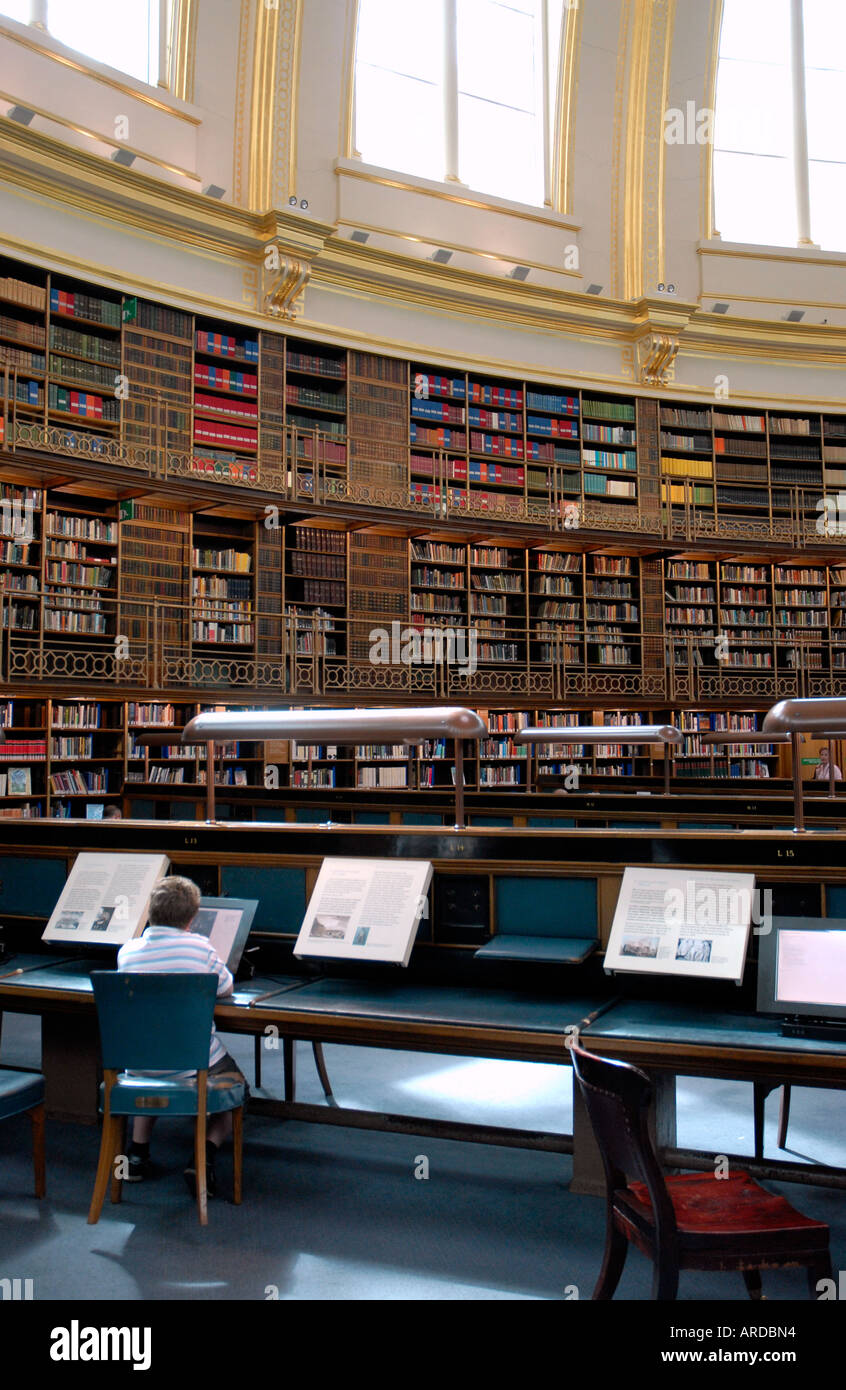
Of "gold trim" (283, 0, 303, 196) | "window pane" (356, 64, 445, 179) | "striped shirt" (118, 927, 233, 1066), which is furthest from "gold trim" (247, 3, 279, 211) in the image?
"striped shirt" (118, 927, 233, 1066)

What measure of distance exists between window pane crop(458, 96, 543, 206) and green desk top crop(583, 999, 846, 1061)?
1049 cm

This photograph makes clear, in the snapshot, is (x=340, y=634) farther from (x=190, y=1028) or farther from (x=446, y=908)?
(x=190, y=1028)

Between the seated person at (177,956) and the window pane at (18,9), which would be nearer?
the seated person at (177,956)

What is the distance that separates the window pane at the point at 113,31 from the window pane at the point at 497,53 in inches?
132

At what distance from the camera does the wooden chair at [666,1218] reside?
6.38 feet

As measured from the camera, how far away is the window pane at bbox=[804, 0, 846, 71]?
12.7m

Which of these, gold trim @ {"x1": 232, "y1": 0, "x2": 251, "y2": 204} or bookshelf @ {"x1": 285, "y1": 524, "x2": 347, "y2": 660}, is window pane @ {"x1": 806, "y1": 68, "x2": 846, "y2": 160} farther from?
bookshelf @ {"x1": 285, "y1": 524, "x2": 347, "y2": 660}

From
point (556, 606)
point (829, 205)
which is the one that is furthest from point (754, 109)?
point (556, 606)

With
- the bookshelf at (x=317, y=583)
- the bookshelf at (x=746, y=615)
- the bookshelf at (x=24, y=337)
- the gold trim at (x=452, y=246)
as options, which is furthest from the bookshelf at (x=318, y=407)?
the bookshelf at (x=746, y=615)

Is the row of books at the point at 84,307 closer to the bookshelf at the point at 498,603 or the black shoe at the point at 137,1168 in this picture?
the bookshelf at the point at 498,603

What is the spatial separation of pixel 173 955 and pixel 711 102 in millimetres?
12598

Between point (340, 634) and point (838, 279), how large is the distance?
7583 mm

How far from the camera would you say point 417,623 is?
10.3m

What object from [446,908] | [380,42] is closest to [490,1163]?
[446,908]
